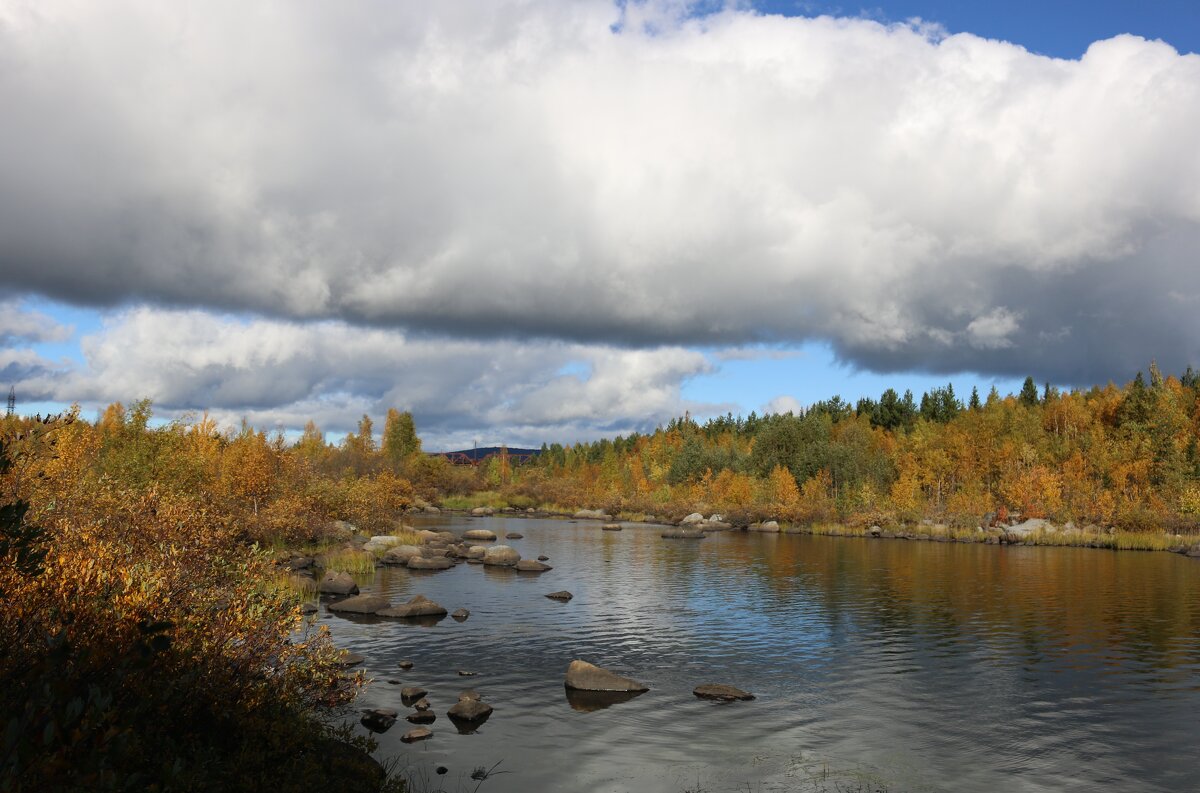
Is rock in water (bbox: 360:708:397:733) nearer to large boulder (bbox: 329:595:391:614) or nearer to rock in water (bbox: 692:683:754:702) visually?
rock in water (bbox: 692:683:754:702)

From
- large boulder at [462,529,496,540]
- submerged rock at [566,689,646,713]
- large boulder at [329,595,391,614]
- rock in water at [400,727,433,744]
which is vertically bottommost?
submerged rock at [566,689,646,713]

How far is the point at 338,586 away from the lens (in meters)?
47.7

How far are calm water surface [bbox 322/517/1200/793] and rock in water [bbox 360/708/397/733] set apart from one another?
1.81ft

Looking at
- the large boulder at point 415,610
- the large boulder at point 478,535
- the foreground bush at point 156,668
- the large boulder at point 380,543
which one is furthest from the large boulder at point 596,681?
the large boulder at point 478,535

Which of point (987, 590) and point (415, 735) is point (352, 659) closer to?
point (415, 735)

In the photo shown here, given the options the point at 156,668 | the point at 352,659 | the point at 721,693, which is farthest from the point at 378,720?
the point at 156,668

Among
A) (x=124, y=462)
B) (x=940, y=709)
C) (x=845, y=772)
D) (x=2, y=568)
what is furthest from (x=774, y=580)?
(x=2, y=568)

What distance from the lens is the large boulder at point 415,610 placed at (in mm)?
41875

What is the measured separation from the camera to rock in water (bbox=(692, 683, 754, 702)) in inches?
1078

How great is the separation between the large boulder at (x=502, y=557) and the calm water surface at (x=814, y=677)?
4640mm

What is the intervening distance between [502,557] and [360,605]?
23673 millimetres

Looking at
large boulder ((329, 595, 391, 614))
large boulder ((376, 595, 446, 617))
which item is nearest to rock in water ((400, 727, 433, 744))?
large boulder ((376, 595, 446, 617))

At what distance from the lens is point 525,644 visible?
35875 millimetres

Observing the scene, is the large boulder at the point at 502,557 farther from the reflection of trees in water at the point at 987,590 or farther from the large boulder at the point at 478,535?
the large boulder at the point at 478,535
